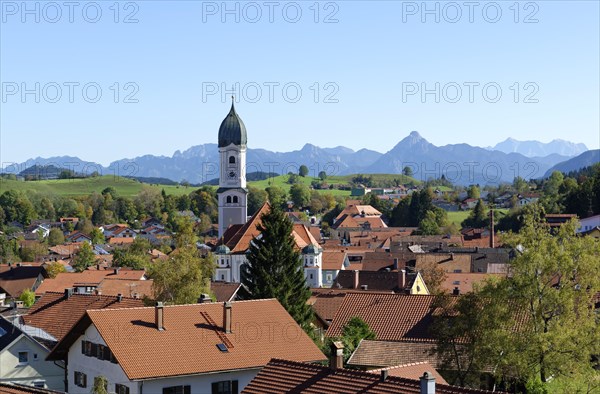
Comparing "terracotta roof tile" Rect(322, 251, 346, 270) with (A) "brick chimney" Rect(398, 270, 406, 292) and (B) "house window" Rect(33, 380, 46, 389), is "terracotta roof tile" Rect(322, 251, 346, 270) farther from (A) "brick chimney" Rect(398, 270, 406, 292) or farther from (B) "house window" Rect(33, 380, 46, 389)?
(B) "house window" Rect(33, 380, 46, 389)

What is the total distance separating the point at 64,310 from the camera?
130 ft

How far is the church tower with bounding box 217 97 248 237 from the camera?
10094 cm

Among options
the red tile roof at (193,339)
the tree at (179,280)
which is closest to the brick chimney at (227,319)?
the red tile roof at (193,339)

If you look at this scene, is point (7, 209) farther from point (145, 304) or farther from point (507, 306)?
point (507, 306)

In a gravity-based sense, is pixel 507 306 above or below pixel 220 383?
above

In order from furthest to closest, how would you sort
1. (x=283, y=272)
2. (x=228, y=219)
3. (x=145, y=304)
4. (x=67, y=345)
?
(x=228, y=219) → (x=283, y=272) → (x=145, y=304) → (x=67, y=345)

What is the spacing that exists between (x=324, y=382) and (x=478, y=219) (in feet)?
419

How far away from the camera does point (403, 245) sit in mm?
113188

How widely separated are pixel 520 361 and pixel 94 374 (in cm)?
1379

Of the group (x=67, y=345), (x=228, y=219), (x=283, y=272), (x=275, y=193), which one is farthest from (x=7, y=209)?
(x=67, y=345)

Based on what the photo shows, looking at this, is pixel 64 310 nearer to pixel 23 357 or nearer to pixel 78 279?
pixel 23 357

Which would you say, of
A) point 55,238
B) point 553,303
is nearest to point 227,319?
point 553,303

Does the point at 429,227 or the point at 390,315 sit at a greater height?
the point at 390,315

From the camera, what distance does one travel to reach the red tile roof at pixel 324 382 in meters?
22.4
